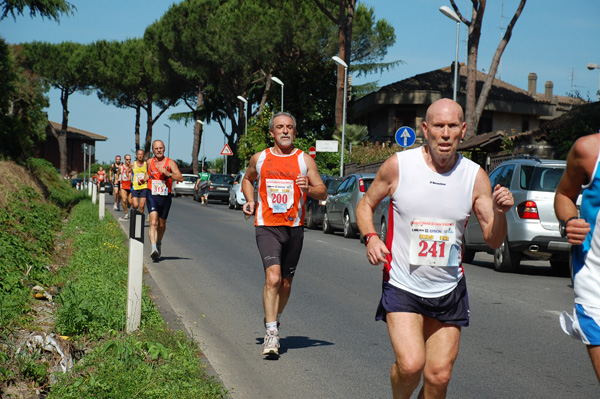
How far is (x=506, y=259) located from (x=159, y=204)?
18.7ft

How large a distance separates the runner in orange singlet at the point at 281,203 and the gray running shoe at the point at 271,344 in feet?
0.31

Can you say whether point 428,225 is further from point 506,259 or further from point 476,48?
point 476,48

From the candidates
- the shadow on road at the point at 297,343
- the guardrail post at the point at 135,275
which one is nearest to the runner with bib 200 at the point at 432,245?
the shadow on road at the point at 297,343

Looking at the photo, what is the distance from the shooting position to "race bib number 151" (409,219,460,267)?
415 centimetres

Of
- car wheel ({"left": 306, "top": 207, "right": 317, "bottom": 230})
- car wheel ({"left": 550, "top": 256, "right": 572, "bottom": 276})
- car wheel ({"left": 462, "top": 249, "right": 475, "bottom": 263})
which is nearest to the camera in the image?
car wheel ({"left": 550, "top": 256, "right": 572, "bottom": 276})

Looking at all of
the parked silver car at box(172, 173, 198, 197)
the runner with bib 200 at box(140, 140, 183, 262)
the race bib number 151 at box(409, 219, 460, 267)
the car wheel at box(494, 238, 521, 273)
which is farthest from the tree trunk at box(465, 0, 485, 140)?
the race bib number 151 at box(409, 219, 460, 267)

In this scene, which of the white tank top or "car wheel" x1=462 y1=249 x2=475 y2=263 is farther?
"car wheel" x1=462 y1=249 x2=475 y2=263

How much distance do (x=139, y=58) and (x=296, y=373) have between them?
59510 millimetres

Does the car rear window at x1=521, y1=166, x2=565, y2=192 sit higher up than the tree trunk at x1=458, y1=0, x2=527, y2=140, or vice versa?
the tree trunk at x1=458, y1=0, x2=527, y2=140

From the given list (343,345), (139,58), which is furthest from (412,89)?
(343,345)

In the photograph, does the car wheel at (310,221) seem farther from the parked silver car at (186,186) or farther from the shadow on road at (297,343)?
the parked silver car at (186,186)

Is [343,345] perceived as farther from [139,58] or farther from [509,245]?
[139,58]

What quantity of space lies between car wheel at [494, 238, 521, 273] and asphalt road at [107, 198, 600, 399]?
0.25 meters

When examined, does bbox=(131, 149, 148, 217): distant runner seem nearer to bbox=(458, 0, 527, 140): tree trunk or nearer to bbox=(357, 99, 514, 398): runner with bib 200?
bbox=(357, 99, 514, 398): runner with bib 200
